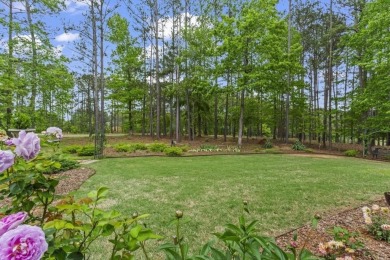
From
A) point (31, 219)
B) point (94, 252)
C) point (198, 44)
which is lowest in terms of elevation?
point (94, 252)

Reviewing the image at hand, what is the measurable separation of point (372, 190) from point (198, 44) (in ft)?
42.3

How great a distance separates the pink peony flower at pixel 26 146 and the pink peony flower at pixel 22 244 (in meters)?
0.57

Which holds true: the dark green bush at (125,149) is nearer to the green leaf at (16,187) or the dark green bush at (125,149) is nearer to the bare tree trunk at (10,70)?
the bare tree trunk at (10,70)

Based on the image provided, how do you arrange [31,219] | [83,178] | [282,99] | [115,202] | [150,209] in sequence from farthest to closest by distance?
[282,99] < [83,178] < [115,202] < [150,209] < [31,219]

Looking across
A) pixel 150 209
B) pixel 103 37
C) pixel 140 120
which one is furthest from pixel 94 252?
pixel 140 120

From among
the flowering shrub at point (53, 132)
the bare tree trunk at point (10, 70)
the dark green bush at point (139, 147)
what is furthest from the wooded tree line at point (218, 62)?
the flowering shrub at point (53, 132)

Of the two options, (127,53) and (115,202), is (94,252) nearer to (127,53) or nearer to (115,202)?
(115,202)

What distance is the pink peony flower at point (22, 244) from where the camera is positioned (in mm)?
603

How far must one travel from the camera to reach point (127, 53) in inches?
778

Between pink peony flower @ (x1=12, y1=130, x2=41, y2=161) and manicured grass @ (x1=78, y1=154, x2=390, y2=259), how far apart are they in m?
1.80

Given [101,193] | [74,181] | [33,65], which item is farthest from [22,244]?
[33,65]

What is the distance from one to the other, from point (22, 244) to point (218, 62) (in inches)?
575

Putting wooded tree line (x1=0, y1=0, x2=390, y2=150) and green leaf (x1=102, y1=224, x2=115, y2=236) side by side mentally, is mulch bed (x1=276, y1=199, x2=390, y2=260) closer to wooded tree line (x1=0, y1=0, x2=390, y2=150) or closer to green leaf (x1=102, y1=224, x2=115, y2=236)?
green leaf (x1=102, y1=224, x2=115, y2=236)

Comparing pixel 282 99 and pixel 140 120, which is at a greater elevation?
pixel 282 99
